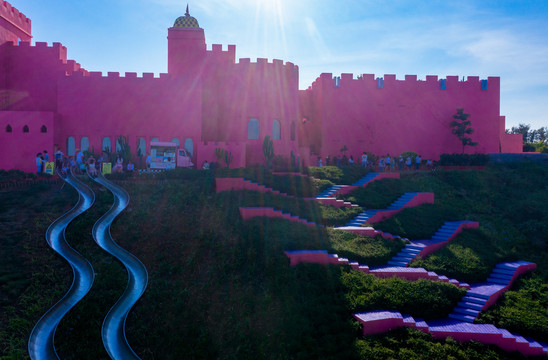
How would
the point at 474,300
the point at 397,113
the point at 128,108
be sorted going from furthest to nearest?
1. the point at 397,113
2. the point at 128,108
3. the point at 474,300

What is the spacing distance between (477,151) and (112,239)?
25.0m

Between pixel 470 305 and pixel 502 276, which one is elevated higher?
pixel 502 276

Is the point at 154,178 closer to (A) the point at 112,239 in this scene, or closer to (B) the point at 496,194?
(A) the point at 112,239

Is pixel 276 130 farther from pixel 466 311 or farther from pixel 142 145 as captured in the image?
pixel 466 311

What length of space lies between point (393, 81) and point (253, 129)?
10449 mm

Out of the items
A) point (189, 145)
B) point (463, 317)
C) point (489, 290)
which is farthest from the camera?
point (189, 145)

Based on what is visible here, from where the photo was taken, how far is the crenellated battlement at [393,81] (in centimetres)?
2697

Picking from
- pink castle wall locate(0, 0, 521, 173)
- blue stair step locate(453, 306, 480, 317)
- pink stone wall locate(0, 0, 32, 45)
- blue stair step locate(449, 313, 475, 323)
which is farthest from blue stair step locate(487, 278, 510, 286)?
pink stone wall locate(0, 0, 32, 45)

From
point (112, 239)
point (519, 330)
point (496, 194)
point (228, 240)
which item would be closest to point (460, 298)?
point (519, 330)

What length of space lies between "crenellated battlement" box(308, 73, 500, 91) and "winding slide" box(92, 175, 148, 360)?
16.5 meters

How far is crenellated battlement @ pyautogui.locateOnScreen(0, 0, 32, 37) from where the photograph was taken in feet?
79.0

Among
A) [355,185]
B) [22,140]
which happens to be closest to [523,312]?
[355,185]

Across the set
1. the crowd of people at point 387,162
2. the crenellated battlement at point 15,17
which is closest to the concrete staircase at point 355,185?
the crowd of people at point 387,162

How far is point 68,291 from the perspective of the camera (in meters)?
9.81
